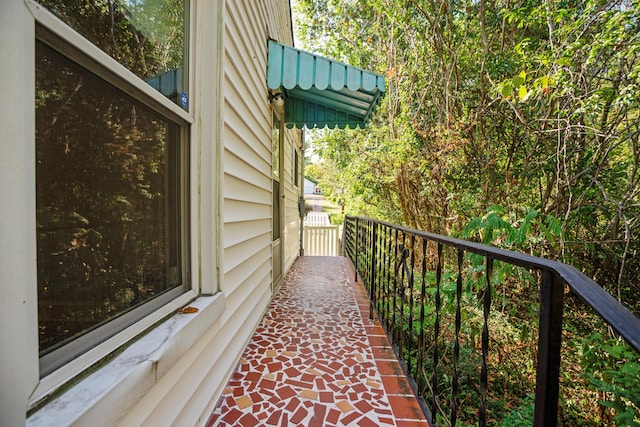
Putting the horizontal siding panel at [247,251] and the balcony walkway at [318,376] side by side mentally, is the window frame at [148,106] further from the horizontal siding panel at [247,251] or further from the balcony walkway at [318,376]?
the balcony walkway at [318,376]

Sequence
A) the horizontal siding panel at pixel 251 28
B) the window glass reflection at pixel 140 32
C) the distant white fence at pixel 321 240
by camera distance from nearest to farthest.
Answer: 1. the window glass reflection at pixel 140 32
2. the horizontal siding panel at pixel 251 28
3. the distant white fence at pixel 321 240

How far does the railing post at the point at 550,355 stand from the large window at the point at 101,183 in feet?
3.89

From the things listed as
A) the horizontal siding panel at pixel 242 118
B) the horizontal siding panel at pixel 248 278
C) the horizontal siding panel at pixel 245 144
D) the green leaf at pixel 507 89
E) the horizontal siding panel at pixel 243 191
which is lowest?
the horizontal siding panel at pixel 248 278

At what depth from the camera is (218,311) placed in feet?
4.67

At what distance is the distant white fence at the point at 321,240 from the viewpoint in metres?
7.27

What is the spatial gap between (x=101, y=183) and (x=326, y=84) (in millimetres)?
2068

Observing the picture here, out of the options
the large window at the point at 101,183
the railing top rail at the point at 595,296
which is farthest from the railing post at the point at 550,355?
the large window at the point at 101,183

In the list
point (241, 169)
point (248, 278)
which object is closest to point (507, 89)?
point (241, 169)

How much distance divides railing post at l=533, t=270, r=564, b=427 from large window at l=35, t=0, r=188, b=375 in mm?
1186

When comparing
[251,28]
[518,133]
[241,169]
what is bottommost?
[241,169]

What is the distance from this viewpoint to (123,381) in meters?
0.74

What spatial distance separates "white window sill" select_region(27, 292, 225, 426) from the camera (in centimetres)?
60

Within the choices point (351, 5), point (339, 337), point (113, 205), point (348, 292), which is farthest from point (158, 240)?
point (351, 5)

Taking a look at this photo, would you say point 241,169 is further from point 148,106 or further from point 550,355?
point 550,355
